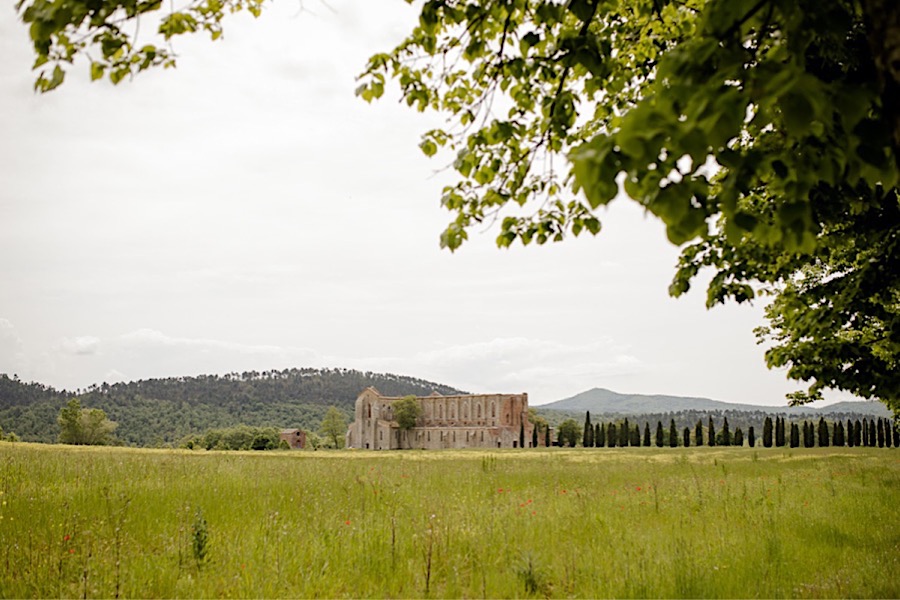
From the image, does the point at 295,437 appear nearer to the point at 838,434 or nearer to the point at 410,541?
the point at 838,434

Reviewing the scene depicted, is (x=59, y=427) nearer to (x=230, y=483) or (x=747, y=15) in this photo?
(x=230, y=483)

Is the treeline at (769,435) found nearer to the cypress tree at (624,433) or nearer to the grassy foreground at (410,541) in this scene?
the cypress tree at (624,433)

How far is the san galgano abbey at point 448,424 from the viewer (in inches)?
4572

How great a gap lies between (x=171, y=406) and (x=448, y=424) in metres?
82.9

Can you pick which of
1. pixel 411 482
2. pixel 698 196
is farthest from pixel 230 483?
pixel 698 196

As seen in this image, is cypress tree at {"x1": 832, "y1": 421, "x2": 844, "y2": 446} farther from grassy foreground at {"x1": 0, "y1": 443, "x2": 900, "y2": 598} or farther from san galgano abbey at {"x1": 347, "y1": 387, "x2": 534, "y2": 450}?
grassy foreground at {"x1": 0, "y1": 443, "x2": 900, "y2": 598}

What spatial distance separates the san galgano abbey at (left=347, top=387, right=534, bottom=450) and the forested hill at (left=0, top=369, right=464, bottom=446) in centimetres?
3940

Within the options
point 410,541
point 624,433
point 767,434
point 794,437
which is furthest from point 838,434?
point 410,541

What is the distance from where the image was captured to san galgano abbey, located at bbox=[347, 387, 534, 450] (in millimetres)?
116125

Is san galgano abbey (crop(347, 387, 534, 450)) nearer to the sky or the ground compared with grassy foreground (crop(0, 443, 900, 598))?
nearer to the ground

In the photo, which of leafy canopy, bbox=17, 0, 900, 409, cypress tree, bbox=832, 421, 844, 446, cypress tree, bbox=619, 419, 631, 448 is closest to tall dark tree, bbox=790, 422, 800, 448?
cypress tree, bbox=832, 421, 844, 446

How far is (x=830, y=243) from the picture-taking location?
9.20 meters

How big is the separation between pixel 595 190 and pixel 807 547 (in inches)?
350

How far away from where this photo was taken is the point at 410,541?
8.40 m
